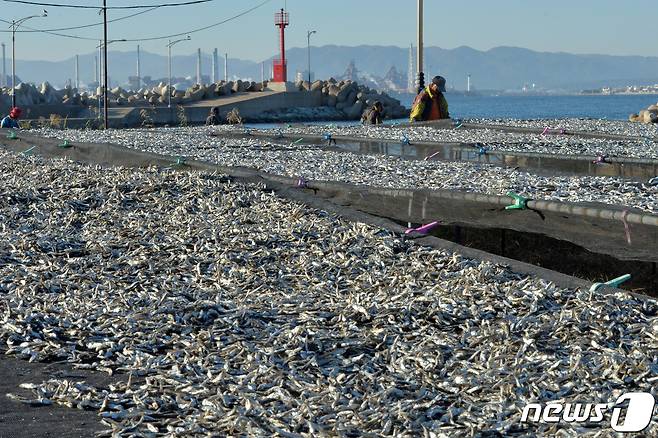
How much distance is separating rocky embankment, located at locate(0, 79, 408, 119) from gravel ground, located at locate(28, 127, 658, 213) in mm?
55647

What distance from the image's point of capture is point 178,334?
658 cm

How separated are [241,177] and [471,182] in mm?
3128

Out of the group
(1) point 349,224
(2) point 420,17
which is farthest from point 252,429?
(2) point 420,17

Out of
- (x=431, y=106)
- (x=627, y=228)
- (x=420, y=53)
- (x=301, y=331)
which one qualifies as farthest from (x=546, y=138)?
(x=301, y=331)

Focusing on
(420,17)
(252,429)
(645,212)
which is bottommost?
(252,429)

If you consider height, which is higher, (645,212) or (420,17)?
(420,17)

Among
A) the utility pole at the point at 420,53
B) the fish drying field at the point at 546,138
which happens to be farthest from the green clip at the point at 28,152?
the utility pole at the point at 420,53

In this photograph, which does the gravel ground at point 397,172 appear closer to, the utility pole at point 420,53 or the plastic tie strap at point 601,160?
the plastic tie strap at point 601,160

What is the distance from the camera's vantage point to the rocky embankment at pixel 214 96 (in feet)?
253

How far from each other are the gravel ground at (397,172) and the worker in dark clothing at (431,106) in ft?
32.1

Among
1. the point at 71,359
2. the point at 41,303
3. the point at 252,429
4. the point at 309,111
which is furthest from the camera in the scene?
the point at 309,111

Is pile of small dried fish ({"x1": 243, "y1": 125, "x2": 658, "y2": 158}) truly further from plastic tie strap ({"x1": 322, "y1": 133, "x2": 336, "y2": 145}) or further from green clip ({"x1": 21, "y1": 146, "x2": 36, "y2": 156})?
green clip ({"x1": 21, "y1": 146, "x2": 36, "y2": 156})

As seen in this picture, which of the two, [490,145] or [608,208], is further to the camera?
[490,145]

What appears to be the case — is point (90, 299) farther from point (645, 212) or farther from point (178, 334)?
point (645, 212)
